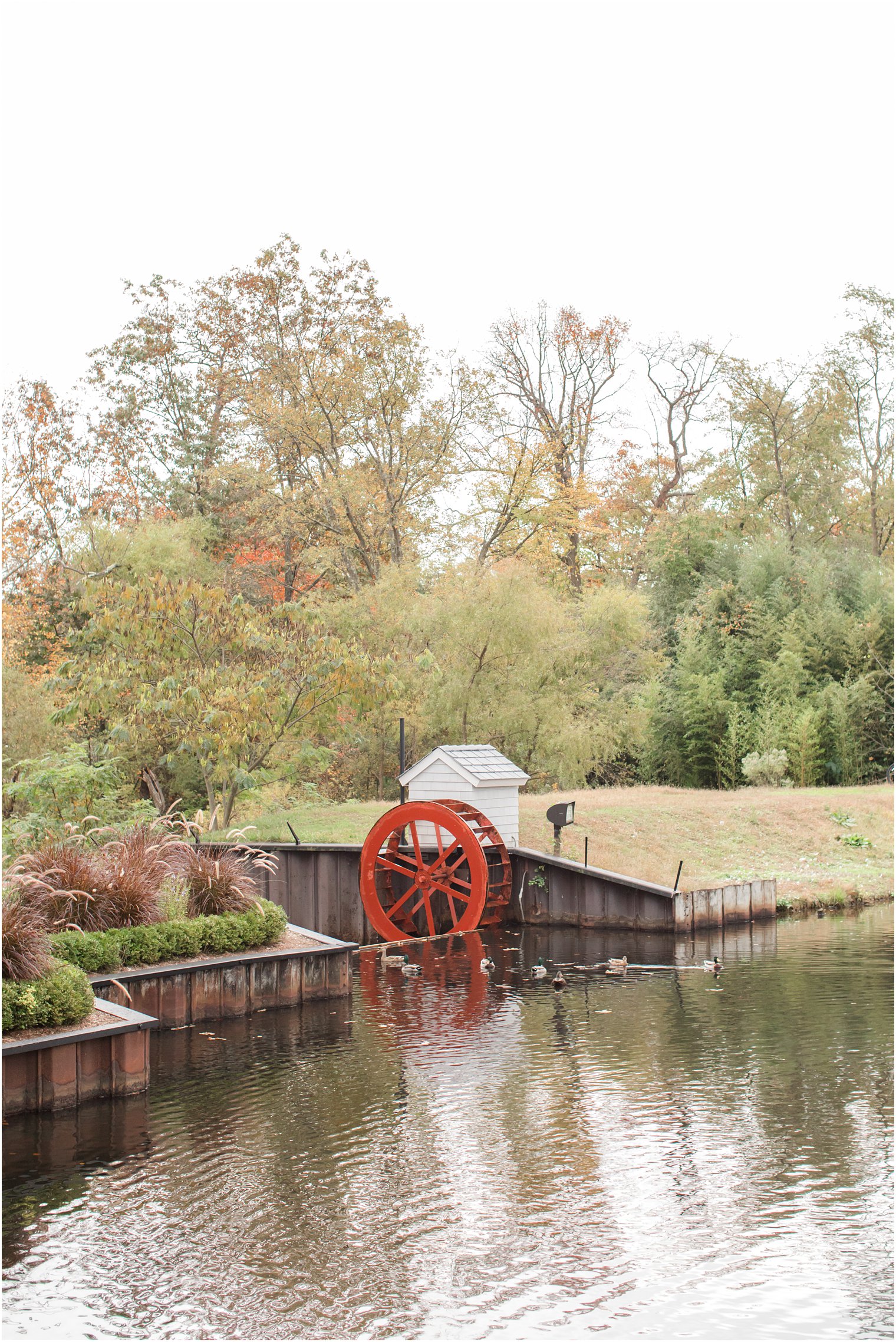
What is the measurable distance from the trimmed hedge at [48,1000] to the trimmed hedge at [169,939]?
0.98 metres

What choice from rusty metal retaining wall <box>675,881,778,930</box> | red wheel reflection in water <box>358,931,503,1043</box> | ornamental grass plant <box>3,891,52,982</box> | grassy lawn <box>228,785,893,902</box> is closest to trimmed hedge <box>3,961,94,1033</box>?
ornamental grass plant <box>3,891,52,982</box>

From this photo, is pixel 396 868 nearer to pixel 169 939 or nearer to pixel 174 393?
pixel 169 939

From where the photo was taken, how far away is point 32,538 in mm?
24203

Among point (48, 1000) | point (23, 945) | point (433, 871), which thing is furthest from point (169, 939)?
point (433, 871)

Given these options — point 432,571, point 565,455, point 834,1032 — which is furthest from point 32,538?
point 834,1032

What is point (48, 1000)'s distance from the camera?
7.09 metres

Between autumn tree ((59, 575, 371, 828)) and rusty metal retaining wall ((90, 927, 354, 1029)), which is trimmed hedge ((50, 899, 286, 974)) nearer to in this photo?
rusty metal retaining wall ((90, 927, 354, 1029))

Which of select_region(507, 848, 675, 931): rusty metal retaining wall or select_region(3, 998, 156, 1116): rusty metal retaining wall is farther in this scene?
select_region(507, 848, 675, 931): rusty metal retaining wall

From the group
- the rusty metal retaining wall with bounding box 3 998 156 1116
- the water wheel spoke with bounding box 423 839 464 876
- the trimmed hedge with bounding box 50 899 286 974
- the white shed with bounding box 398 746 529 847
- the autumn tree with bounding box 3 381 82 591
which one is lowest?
the rusty metal retaining wall with bounding box 3 998 156 1116

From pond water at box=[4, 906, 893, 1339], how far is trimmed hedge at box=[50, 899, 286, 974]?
0.60 metres

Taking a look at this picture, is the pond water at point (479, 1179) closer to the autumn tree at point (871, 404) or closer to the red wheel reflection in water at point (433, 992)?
the red wheel reflection in water at point (433, 992)

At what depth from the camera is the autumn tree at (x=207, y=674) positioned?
14.8 m

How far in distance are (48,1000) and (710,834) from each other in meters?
11.4

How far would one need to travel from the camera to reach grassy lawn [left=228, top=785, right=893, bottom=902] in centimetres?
1526
